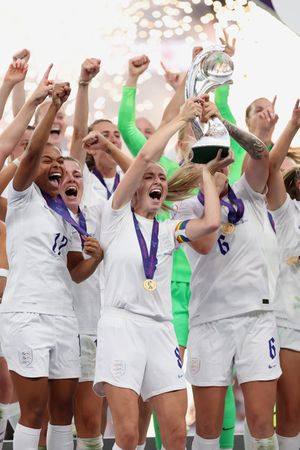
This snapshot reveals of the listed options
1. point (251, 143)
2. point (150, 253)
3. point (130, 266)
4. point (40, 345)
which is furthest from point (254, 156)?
point (40, 345)

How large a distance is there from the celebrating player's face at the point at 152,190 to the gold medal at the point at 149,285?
0.37 meters

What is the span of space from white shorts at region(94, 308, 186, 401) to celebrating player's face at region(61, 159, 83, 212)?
2.64 feet

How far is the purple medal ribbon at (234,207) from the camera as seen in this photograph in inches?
215

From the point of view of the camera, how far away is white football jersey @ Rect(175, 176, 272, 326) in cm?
544

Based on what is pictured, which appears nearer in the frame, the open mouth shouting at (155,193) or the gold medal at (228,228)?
the open mouth shouting at (155,193)

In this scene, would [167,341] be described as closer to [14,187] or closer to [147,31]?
[14,187]

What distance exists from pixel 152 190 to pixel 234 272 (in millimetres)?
585

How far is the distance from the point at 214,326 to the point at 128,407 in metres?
0.75

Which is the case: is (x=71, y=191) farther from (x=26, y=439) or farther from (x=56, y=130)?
(x=26, y=439)

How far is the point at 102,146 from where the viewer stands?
5.65 metres

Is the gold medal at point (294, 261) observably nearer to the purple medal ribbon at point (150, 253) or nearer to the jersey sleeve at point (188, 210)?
the jersey sleeve at point (188, 210)

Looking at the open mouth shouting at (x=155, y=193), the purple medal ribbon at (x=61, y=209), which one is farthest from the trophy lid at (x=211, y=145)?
the purple medal ribbon at (x=61, y=209)

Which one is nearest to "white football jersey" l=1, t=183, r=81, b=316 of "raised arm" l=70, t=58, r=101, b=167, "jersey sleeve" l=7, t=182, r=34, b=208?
"jersey sleeve" l=7, t=182, r=34, b=208

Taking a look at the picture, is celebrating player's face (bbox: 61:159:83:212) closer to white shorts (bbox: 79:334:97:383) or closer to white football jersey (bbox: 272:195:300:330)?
white shorts (bbox: 79:334:97:383)
